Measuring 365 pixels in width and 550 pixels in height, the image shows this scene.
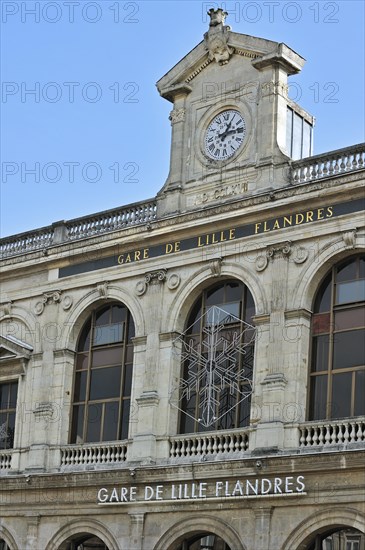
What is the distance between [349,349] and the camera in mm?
30062

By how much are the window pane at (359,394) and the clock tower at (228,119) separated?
546 centimetres

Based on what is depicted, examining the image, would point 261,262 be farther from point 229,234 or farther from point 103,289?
point 103,289

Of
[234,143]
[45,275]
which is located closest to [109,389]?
[45,275]

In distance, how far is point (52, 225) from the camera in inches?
1483

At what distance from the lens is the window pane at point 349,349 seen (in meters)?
29.8

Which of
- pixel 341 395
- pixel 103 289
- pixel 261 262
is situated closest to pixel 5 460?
pixel 103 289

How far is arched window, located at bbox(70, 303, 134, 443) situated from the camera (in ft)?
113

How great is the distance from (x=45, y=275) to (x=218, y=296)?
641 cm

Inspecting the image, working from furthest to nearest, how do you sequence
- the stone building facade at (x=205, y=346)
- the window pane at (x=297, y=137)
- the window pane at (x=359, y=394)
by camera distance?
the window pane at (x=297, y=137)
the stone building facade at (x=205, y=346)
the window pane at (x=359, y=394)

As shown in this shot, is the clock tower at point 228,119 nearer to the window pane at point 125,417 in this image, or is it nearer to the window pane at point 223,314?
the window pane at point 223,314

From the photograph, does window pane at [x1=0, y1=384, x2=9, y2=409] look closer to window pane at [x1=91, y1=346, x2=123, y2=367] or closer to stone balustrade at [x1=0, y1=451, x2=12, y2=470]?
stone balustrade at [x1=0, y1=451, x2=12, y2=470]

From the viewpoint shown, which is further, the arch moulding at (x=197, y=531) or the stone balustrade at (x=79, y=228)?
the stone balustrade at (x=79, y=228)

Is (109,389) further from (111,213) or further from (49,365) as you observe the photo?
(111,213)

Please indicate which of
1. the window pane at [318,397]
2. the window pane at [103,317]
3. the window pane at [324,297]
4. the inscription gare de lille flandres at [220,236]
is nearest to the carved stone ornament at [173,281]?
the inscription gare de lille flandres at [220,236]
